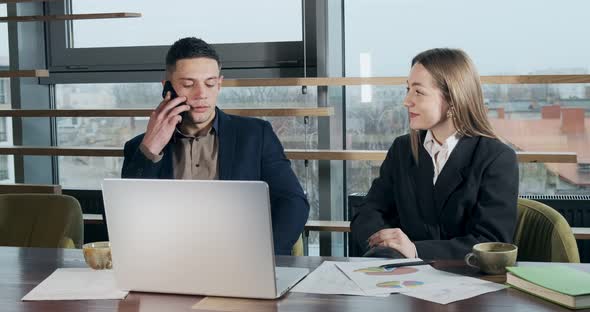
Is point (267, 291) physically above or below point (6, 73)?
below

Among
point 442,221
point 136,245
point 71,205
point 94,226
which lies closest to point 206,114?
point 71,205

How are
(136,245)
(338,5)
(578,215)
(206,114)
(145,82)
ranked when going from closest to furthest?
1. (136,245)
2. (206,114)
3. (578,215)
4. (338,5)
5. (145,82)

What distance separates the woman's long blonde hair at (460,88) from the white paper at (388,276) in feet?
2.32

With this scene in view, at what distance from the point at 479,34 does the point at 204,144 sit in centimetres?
153

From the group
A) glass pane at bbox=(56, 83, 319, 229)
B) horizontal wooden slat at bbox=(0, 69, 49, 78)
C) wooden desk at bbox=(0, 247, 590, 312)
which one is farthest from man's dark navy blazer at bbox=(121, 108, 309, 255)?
horizontal wooden slat at bbox=(0, 69, 49, 78)

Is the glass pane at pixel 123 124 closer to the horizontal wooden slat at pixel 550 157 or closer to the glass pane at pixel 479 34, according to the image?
the glass pane at pixel 479 34

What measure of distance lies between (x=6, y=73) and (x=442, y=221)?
2.22 meters

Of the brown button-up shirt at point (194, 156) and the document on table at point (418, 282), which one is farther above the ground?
the brown button-up shirt at point (194, 156)

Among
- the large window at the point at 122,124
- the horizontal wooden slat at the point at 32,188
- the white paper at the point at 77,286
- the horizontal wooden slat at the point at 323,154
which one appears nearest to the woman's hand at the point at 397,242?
the white paper at the point at 77,286

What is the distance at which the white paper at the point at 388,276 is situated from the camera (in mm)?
1741

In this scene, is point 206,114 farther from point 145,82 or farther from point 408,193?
point 145,82

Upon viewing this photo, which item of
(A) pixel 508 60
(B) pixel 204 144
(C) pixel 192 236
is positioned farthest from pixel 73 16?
(C) pixel 192 236

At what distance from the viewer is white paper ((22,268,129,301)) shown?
1.76 metres

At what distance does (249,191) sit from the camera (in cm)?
160
